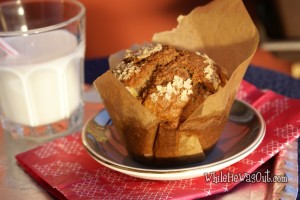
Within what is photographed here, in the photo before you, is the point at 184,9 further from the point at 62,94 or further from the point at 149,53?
the point at 149,53

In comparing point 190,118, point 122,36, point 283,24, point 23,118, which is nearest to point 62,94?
point 23,118

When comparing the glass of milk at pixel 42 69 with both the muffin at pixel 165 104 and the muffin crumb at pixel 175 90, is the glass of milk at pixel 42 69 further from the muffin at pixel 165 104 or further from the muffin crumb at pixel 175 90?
the muffin crumb at pixel 175 90

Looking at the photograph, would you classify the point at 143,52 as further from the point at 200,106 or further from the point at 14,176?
the point at 14,176

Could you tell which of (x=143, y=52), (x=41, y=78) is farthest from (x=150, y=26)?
(x=143, y=52)

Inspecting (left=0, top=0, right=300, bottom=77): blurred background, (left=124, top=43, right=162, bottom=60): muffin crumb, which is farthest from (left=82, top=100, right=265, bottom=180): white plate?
(left=0, top=0, right=300, bottom=77): blurred background

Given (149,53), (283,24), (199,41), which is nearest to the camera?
(149,53)

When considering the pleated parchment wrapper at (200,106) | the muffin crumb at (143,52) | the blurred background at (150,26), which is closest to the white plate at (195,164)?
the pleated parchment wrapper at (200,106)

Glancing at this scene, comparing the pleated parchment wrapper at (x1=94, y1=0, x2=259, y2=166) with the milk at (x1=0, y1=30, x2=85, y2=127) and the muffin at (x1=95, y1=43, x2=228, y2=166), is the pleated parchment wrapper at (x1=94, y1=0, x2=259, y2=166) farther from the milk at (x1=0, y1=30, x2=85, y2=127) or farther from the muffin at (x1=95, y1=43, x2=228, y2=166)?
the milk at (x1=0, y1=30, x2=85, y2=127)

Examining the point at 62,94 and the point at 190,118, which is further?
the point at 62,94
